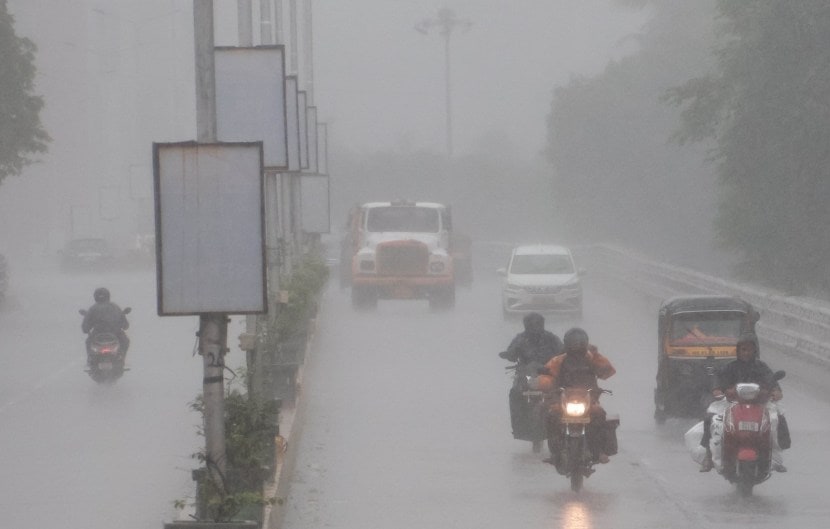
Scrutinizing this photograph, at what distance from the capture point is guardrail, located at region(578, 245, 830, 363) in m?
27.9

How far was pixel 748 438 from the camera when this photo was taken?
587 inches

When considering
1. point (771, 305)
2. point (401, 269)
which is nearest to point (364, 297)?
point (401, 269)

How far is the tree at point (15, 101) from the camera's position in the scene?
5066 centimetres

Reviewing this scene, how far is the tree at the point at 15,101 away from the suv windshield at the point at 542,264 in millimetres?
15142

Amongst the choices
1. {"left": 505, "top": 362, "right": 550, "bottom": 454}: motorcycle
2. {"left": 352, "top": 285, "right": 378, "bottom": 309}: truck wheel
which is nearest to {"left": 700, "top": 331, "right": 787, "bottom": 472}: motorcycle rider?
{"left": 505, "top": 362, "right": 550, "bottom": 454}: motorcycle

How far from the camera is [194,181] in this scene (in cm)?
1185

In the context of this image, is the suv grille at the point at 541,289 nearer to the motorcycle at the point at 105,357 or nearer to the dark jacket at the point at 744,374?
A: the motorcycle at the point at 105,357

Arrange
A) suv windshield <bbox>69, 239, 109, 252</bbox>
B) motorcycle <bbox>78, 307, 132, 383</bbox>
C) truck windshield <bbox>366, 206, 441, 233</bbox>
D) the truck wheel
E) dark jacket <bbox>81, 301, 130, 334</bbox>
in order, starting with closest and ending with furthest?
motorcycle <bbox>78, 307, 132, 383</bbox> < dark jacket <bbox>81, 301, 130, 334</bbox> < the truck wheel < truck windshield <bbox>366, 206, 441, 233</bbox> < suv windshield <bbox>69, 239, 109, 252</bbox>

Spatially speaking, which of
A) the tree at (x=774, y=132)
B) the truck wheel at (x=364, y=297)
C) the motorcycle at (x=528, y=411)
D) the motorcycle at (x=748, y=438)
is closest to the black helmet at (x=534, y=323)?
the motorcycle at (x=528, y=411)

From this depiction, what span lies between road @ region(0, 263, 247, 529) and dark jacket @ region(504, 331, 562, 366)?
3252 millimetres

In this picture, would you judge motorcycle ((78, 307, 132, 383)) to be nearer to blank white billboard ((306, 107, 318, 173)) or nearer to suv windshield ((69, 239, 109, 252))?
blank white billboard ((306, 107, 318, 173))

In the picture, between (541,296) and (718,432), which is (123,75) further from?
(718,432)

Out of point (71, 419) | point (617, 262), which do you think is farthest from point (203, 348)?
point (617, 262)

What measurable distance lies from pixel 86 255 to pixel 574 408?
221 ft
